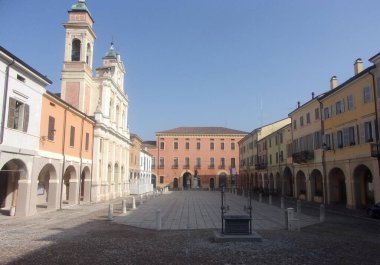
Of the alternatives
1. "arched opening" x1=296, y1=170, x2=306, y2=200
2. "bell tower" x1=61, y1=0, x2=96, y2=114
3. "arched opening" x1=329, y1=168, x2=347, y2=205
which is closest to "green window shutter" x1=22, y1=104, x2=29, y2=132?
"bell tower" x1=61, y1=0, x2=96, y2=114

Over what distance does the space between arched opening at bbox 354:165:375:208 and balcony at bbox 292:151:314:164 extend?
7315mm

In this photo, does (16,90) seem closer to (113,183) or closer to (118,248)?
(118,248)

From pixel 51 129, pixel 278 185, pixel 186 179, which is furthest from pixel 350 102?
pixel 186 179

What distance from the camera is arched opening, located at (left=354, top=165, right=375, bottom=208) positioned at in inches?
1064

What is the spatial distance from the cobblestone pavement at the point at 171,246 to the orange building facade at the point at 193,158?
63542 millimetres

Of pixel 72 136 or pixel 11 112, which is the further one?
pixel 72 136

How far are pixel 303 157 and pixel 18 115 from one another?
2709 centimetres

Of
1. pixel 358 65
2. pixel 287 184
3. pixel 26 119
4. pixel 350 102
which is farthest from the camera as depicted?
pixel 287 184

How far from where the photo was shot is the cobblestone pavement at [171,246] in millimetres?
10125

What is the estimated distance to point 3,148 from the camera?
17766mm

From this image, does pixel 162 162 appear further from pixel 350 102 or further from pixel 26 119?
pixel 26 119

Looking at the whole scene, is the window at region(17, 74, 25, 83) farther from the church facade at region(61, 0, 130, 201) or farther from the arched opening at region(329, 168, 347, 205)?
the arched opening at region(329, 168, 347, 205)

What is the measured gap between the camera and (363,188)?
27.5 m

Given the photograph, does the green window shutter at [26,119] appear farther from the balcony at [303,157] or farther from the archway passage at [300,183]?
the archway passage at [300,183]
